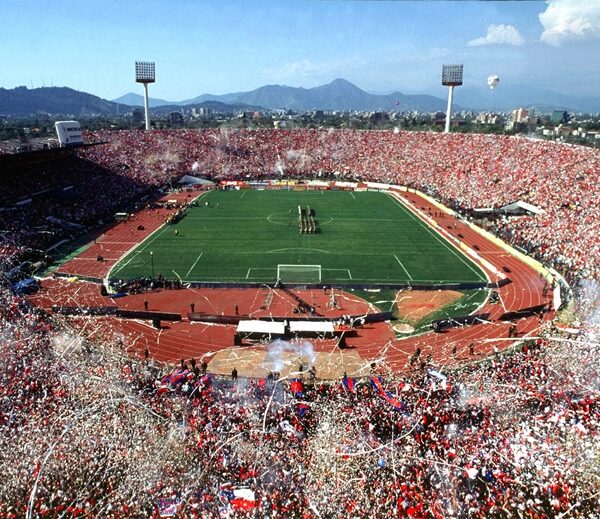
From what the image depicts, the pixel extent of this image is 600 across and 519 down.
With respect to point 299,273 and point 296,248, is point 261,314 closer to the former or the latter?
point 299,273

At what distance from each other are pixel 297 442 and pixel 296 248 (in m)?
27.0

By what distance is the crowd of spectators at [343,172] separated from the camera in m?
39.0

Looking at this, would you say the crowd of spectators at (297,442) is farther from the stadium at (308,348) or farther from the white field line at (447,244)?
the white field line at (447,244)

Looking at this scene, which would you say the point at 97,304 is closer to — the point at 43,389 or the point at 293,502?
the point at 43,389

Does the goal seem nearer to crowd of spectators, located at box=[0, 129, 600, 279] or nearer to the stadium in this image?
the stadium

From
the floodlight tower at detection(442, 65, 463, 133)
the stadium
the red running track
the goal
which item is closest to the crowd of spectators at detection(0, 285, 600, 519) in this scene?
the stadium

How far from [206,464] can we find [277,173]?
2638 inches

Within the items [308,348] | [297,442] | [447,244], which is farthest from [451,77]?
[297,442]

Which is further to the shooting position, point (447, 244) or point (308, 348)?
point (447, 244)

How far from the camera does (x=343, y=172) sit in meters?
76.2

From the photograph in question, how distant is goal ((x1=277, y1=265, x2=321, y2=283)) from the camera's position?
106ft

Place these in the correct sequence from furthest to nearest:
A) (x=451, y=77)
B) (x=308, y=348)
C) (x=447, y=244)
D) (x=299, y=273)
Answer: (x=451, y=77), (x=447, y=244), (x=299, y=273), (x=308, y=348)

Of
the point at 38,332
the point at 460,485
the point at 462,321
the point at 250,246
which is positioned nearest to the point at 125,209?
the point at 250,246

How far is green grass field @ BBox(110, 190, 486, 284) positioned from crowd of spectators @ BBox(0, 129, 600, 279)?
23.4ft
